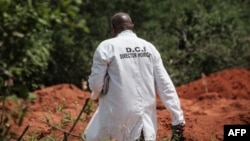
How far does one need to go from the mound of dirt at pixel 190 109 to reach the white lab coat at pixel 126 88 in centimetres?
28

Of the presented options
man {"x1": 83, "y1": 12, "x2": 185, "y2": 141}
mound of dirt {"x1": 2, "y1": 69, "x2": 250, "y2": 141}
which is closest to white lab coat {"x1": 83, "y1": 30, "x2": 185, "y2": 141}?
man {"x1": 83, "y1": 12, "x2": 185, "y2": 141}

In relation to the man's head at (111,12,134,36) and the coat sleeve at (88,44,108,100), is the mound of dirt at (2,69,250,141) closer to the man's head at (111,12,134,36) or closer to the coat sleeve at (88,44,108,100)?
the coat sleeve at (88,44,108,100)

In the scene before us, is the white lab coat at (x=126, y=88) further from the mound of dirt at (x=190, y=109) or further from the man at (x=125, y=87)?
the mound of dirt at (x=190, y=109)

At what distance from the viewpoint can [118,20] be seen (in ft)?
26.1

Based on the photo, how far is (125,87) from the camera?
775 cm

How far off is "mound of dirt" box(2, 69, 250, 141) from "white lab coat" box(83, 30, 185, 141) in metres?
0.28

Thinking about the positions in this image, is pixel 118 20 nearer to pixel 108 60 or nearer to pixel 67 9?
pixel 108 60

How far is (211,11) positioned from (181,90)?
4.43 meters

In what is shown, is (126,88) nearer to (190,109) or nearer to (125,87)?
(125,87)

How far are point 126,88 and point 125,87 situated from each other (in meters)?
0.01

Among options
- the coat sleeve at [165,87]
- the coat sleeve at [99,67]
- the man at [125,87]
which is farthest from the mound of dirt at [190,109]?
the coat sleeve at [165,87]

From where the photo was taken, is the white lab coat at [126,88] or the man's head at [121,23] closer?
the white lab coat at [126,88]

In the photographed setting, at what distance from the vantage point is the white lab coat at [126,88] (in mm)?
7730

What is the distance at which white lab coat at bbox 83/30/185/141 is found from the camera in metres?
7.73
